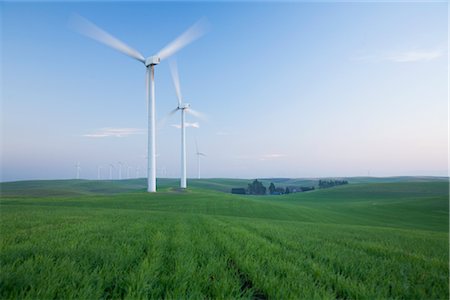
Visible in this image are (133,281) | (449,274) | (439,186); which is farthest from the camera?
(439,186)

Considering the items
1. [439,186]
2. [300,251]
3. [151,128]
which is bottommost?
[439,186]

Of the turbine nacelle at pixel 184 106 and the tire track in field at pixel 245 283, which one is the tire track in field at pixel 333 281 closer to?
the tire track in field at pixel 245 283

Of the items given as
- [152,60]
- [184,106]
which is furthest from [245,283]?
[184,106]

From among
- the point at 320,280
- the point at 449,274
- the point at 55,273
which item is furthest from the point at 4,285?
the point at 449,274

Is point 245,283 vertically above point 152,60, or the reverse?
point 152,60

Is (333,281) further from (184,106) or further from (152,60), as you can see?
(184,106)

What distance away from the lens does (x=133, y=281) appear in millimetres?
3857

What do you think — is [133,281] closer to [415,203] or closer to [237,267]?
[237,267]

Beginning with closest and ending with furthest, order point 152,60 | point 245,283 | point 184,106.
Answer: point 245,283, point 152,60, point 184,106

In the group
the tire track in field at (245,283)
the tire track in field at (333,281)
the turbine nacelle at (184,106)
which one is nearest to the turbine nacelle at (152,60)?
the turbine nacelle at (184,106)

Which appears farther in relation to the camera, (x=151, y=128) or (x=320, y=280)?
(x=151, y=128)

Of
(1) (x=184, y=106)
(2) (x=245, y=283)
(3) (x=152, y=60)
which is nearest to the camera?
(2) (x=245, y=283)

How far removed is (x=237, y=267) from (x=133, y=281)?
2181mm

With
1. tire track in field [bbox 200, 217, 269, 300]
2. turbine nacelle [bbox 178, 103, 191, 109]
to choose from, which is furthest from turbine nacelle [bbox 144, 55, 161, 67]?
tire track in field [bbox 200, 217, 269, 300]
